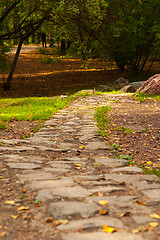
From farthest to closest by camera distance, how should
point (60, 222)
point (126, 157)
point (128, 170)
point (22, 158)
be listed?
point (126, 157) < point (22, 158) < point (128, 170) < point (60, 222)

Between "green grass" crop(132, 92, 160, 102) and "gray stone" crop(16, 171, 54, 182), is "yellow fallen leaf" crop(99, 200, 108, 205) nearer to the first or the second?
"gray stone" crop(16, 171, 54, 182)

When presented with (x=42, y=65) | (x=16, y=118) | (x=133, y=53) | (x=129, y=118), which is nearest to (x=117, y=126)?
(x=129, y=118)

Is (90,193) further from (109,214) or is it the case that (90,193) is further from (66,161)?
(66,161)

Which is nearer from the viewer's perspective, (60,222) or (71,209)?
(60,222)

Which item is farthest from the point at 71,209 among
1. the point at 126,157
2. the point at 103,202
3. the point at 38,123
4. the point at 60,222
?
the point at 38,123

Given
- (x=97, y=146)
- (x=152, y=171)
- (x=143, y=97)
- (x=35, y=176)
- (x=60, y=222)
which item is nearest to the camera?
(x=60, y=222)

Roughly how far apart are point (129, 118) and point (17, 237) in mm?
6968

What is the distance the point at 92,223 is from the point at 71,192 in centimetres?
72

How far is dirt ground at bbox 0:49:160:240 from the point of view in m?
2.94

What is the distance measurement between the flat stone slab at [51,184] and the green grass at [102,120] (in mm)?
3296

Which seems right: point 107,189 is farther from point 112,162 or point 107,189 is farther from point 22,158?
point 22,158

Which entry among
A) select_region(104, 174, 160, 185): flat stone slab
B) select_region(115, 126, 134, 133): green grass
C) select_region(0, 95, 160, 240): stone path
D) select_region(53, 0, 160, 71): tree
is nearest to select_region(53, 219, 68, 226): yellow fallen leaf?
select_region(0, 95, 160, 240): stone path

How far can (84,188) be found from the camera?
3.69 m

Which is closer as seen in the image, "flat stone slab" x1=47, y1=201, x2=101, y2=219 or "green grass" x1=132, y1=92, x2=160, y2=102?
"flat stone slab" x1=47, y1=201, x2=101, y2=219
